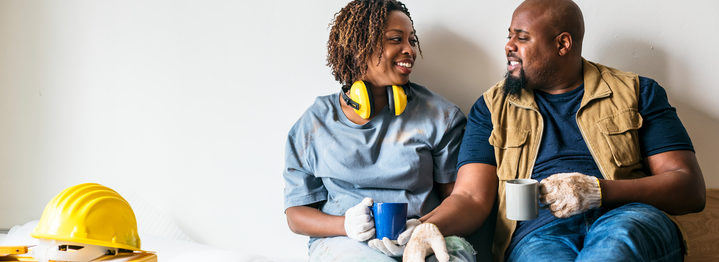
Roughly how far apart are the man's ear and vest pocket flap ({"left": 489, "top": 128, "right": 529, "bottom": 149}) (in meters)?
0.27

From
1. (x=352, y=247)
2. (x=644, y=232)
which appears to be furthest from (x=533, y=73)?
(x=352, y=247)

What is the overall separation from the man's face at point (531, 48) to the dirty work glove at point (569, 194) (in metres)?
0.39

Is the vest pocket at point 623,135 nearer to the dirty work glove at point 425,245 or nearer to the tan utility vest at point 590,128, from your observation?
the tan utility vest at point 590,128

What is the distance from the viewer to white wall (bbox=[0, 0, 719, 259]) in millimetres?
2068

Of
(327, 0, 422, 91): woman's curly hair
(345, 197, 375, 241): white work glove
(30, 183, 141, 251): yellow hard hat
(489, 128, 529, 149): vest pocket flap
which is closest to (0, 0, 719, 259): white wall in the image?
(327, 0, 422, 91): woman's curly hair

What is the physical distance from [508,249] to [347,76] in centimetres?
79

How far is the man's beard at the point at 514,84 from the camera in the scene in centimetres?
189

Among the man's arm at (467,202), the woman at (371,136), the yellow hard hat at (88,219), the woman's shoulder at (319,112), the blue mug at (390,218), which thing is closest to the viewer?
the yellow hard hat at (88,219)

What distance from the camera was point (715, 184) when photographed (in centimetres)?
205

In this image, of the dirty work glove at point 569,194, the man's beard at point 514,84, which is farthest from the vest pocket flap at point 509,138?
the dirty work glove at point 569,194

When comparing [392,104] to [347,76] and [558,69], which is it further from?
[558,69]

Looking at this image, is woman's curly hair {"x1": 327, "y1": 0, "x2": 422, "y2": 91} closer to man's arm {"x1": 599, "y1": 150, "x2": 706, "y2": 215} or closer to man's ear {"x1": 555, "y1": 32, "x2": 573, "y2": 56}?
man's ear {"x1": 555, "y1": 32, "x2": 573, "y2": 56}

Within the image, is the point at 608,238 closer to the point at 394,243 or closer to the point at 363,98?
the point at 394,243

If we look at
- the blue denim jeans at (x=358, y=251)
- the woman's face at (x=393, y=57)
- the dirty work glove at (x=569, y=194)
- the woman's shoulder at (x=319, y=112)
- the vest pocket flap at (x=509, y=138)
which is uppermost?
the woman's face at (x=393, y=57)
